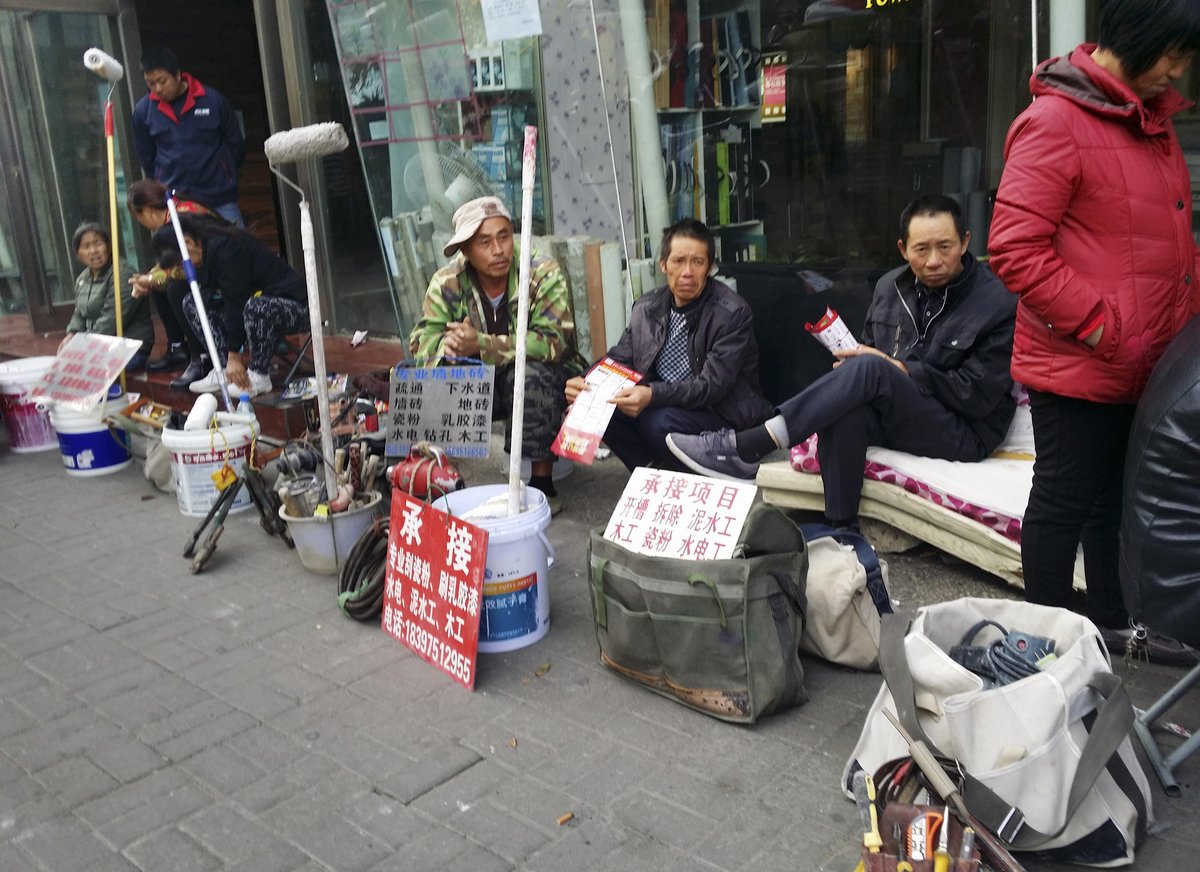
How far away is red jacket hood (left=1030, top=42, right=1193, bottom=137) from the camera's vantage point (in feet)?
8.68

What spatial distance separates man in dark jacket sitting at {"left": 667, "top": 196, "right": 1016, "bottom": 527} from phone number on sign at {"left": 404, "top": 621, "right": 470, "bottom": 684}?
1.43 metres

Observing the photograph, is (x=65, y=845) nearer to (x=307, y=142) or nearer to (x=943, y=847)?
(x=943, y=847)

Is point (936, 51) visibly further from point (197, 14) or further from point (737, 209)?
point (197, 14)

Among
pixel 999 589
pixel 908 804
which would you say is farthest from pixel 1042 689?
pixel 999 589

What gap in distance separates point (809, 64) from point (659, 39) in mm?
864

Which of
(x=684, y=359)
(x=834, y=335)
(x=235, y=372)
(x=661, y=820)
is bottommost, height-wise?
(x=661, y=820)

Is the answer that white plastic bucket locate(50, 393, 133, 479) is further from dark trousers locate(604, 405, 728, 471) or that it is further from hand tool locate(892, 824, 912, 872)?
hand tool locate(892, 824, 912, 872)

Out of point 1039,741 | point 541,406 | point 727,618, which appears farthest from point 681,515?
point 541,406

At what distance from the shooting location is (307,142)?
3.99 metres

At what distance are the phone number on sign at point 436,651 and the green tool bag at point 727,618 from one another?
1.86 feet

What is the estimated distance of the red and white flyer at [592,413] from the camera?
414 centimetres

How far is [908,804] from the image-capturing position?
7.23ft

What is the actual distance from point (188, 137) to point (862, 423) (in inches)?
207

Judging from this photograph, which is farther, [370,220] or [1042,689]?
[370,220]
